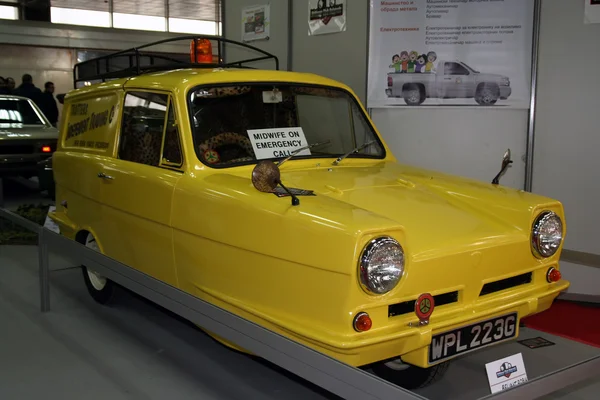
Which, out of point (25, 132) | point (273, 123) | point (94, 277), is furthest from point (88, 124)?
point (25, 132)

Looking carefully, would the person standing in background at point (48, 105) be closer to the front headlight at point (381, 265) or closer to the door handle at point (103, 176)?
the door handle at point (103, 176)

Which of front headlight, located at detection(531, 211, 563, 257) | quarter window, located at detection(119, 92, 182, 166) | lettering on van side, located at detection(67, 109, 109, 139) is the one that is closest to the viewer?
front headlight, located at detection(531, 211, 563, 257)

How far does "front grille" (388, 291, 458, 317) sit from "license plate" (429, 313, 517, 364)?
14 cm

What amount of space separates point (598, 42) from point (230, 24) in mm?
4399

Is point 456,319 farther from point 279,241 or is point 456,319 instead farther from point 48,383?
point 48,383

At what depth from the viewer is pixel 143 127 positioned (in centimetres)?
390

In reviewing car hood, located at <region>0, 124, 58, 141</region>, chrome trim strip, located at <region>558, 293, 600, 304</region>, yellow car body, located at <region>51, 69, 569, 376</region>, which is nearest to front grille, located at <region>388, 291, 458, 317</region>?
yellow car body, located at <region>51, 69, 569, 376</region>

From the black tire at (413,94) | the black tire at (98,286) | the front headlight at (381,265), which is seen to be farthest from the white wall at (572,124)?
the black tire at (98,286)

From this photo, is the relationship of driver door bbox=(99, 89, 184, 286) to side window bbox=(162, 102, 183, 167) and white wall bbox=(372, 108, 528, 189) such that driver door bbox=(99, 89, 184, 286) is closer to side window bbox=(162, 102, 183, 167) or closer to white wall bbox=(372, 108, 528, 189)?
side window bbox=(162, 102, 183, 167)

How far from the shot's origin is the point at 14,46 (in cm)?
1527

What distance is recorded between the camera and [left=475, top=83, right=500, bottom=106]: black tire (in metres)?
4.93

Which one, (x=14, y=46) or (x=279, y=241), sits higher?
(x=14, y=46)

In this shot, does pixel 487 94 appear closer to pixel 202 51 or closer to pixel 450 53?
pixel 450 53

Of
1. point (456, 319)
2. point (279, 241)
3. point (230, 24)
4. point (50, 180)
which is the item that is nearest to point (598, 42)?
point (456, 319)
